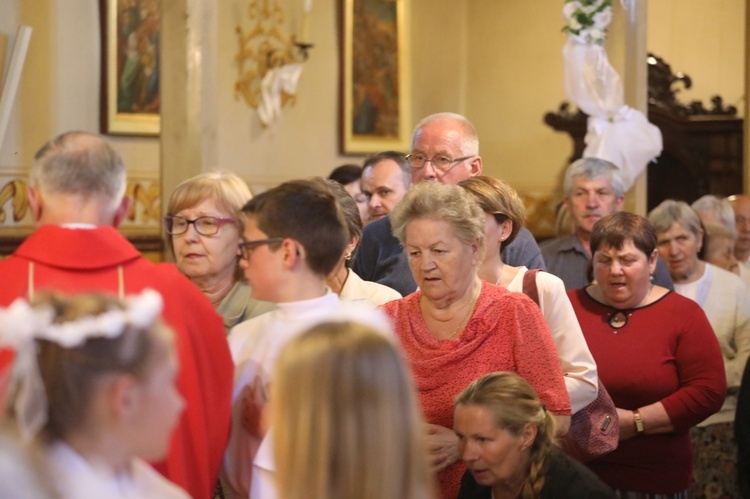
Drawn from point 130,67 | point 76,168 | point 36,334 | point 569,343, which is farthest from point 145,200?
point 36,334

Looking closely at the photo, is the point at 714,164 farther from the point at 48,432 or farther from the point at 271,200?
the point at 48,432

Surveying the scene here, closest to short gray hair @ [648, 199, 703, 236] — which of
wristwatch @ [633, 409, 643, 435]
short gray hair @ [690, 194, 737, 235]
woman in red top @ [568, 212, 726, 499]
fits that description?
short gray hair @ [690, 194, 737, 235]

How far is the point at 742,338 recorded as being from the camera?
204 inches

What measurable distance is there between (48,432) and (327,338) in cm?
47

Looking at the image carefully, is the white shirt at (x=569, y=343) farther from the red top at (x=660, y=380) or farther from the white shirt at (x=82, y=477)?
the white shirt at (x=82, y=477)

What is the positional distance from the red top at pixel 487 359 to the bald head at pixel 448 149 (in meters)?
1.15

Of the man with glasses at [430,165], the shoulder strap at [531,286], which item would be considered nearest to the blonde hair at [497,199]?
the shoulder strap at [531,286]

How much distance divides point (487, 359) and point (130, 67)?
545 cm

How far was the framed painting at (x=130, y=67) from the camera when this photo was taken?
25.4 feet

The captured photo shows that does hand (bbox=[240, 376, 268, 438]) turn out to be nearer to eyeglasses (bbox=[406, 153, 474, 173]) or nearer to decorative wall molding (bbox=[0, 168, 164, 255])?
eyeglasses (bbox=[406, 153, 474, 173])

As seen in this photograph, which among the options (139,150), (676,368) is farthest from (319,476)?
(139,150)

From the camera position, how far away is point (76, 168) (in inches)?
103

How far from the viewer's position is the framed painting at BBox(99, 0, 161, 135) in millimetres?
7754

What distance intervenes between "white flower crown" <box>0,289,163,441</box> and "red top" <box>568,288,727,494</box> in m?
2.65
